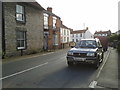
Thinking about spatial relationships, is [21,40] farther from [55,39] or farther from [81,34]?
[81,34]

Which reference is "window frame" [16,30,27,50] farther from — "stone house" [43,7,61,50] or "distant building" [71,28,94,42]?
"distant building" [71,28,94,42]

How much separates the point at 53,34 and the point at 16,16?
44.9 feet

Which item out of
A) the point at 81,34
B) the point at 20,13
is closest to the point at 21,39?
the point at 20,13

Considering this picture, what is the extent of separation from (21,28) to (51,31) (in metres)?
11.8

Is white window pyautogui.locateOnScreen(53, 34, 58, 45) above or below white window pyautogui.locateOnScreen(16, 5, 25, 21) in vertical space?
below

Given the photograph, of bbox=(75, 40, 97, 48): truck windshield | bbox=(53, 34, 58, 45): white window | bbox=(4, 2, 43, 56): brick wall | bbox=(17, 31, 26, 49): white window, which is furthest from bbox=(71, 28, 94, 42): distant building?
bbox=(75, 40, 97, 48): truck windshield

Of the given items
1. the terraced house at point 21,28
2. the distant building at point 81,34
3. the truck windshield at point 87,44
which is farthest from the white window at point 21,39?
the distant building at point 81,34

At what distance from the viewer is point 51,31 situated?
96.1 feet

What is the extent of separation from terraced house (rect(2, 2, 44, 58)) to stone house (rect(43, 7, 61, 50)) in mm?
3922

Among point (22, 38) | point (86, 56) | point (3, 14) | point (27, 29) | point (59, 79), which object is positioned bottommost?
point (59, 79)

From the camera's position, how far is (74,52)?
9594mm

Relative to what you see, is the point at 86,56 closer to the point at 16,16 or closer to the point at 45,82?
the point at 45,82

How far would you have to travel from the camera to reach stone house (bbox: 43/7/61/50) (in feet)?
88.2

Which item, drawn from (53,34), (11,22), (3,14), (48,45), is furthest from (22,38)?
(53,34)
